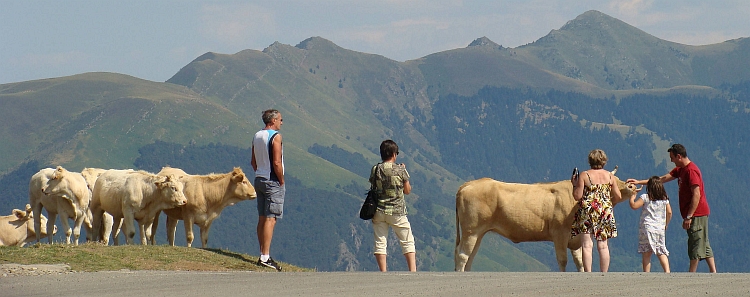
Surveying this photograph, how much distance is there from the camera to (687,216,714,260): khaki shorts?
1928cm

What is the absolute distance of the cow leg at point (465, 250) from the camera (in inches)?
917

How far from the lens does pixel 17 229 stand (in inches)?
1446

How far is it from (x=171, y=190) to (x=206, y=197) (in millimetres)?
1598

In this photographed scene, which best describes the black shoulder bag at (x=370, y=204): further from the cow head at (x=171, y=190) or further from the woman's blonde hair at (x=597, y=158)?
the cow head at (x=171, y=190)

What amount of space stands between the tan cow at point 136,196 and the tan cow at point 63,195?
937 mm

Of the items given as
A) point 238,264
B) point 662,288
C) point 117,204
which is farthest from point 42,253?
point 662,288

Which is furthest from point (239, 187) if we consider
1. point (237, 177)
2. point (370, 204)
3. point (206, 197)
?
point (370, 204)

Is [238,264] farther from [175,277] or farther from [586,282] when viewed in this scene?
[586,282]

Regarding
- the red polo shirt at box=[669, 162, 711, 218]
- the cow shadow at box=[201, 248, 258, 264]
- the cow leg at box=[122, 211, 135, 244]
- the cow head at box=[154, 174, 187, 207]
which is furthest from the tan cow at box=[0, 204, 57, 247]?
the red polo shirt at box=[669, 162, 711, 218]

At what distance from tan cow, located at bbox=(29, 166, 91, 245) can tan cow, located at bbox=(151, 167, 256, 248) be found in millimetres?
2224

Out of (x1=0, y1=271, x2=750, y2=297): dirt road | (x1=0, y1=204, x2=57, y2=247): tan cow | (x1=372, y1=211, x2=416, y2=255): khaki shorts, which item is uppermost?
(x1=372, y1=211, x2=416, y2=255): khaki shorts

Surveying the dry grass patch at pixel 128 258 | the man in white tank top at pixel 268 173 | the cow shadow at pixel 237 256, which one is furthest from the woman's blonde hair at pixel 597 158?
the cow shadow at pixel 237 256

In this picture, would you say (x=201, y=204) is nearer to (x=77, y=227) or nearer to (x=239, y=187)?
(x=239, y=187)

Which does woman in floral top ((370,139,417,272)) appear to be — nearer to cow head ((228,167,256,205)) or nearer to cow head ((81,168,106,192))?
cow head ((228,167,256,205))
